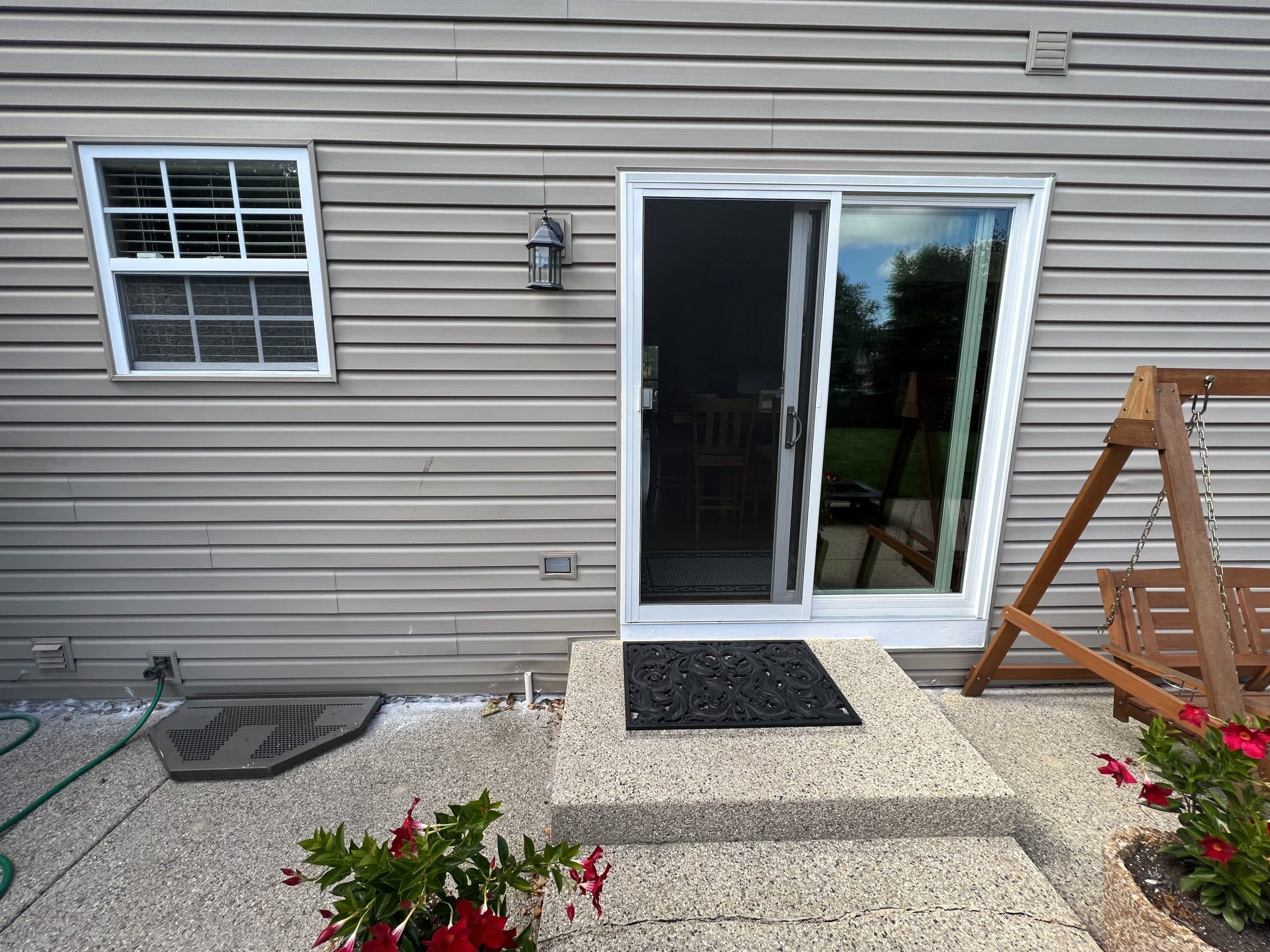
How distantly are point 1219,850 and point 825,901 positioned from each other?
2.69ft

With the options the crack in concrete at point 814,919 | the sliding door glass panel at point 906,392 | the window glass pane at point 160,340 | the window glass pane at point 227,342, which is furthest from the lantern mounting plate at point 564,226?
the crack in concrete at point 814,919

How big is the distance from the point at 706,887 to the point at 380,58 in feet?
9.72

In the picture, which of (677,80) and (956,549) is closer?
(677,80)

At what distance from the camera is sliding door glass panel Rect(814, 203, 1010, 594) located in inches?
93.9

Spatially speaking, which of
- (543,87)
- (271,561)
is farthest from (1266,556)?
(271,561)

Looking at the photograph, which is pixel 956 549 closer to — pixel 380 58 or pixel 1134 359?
pixel 1134 359

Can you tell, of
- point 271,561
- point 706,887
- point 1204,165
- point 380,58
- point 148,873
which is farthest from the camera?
point 271,561

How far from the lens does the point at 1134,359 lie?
237cm

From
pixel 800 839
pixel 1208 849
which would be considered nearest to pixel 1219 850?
pixel 1208 849

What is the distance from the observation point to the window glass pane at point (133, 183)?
2.19 m

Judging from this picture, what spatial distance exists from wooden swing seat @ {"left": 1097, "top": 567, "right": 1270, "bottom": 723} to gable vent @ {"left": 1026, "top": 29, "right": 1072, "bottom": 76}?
6.45 feet

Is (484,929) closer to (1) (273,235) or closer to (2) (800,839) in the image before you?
(2) (800,839)

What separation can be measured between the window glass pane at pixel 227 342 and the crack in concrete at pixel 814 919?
2.37m

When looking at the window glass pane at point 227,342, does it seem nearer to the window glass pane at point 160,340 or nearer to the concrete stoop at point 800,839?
the window glass pane at point 160,340
